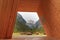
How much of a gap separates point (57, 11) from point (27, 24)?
1.60 meters

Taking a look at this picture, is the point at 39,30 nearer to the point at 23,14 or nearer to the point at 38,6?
the point at 23,14

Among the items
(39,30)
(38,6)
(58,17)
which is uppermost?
(38,6)

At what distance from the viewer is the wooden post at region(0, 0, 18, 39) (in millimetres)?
1977

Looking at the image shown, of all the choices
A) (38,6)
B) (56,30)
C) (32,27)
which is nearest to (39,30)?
(32,27)

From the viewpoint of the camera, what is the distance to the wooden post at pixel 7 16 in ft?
6.49

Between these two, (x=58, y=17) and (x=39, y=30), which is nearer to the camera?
(x=58, y=17)

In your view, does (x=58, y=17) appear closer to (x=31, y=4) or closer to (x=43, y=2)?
(x=43, y=2)

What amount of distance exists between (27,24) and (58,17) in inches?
62.5

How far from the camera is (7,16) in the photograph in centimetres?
218

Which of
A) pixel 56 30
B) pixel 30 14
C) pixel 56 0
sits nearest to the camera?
pixel 56 0

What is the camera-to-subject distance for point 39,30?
3.75 m

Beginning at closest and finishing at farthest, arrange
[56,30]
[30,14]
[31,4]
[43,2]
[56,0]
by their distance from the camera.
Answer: [56,0], [56,30], [43,2], [31,4], [30,14]

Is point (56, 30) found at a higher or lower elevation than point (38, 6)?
lower

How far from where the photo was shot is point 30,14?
3646 millimetres
